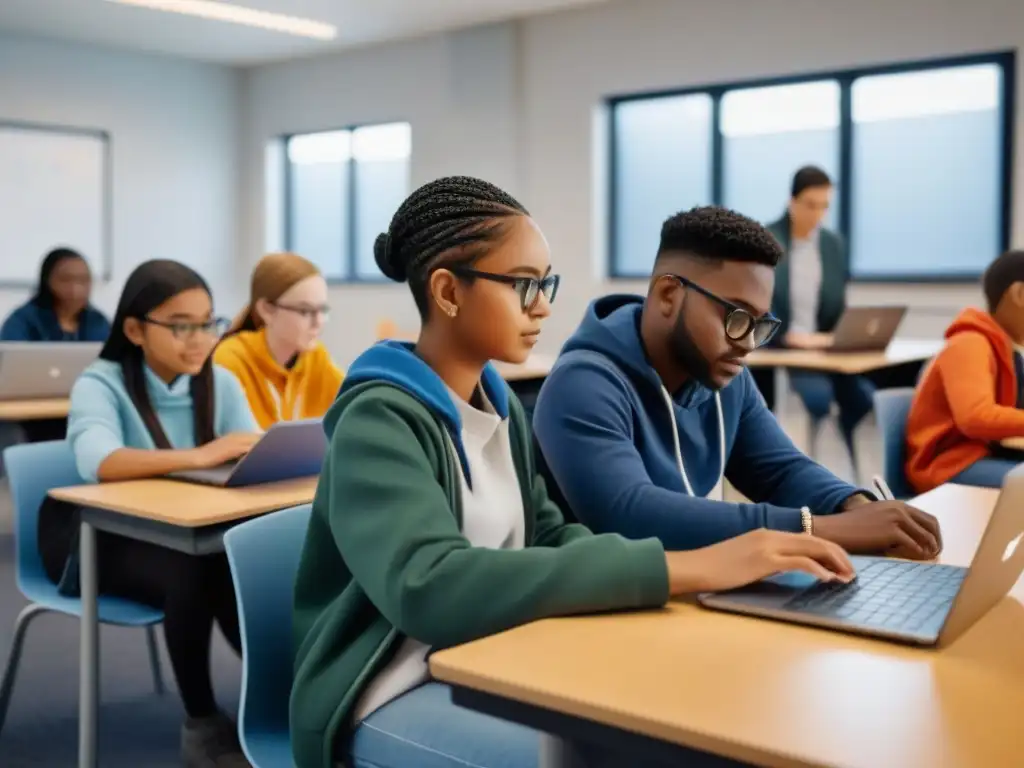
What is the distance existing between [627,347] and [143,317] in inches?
49.9

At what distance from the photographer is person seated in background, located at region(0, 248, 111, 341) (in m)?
4.76

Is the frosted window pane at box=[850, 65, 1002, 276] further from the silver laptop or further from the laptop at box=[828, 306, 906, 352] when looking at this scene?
the silver laptop

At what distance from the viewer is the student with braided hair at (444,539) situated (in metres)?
1.11

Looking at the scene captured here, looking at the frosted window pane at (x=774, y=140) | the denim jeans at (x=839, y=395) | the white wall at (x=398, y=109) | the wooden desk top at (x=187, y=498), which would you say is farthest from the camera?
the white wall at (x=398, y=109)

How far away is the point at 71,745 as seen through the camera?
2.41 m

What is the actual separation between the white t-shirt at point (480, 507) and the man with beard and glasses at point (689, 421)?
0.18 meters

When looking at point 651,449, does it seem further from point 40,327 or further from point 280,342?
point 40,327

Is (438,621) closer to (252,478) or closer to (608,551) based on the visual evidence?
(608,551)

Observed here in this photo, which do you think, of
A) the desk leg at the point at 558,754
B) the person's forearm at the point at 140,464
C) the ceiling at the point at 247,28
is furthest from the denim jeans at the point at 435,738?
the ceiling at the point at 247,28

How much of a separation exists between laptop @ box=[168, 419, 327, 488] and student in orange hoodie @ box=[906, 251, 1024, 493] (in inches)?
63.4

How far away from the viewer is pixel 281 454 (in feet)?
7.12

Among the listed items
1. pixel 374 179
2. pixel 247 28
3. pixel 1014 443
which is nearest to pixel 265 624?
pixel 1014 443

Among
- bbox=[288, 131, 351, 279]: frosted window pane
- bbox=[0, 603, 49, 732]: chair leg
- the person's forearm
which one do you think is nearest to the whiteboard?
bbox=[288, 131, 351, 279]: frosted window pane

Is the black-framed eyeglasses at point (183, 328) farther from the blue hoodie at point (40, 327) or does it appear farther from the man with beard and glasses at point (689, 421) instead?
the blue hoodie at point (40, 327)
